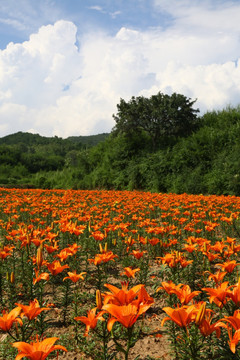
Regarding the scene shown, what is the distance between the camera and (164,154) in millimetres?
19625

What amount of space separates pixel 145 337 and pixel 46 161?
52.0 meters

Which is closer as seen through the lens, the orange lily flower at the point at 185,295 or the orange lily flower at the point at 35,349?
the orange lily flower at the point at 35,349

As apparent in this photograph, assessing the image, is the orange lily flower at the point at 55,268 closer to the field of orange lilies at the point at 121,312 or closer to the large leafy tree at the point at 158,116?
the field of orange lilies at the point at 121,312

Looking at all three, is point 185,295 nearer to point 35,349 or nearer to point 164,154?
point 35,349

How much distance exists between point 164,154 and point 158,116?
11.1ft

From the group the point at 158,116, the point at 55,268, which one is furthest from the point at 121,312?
the point at 158,116

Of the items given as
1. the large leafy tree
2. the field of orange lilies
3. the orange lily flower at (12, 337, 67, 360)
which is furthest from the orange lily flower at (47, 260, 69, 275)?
the large leafy tree

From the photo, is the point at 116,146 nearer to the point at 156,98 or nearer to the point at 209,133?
the point at 156,98

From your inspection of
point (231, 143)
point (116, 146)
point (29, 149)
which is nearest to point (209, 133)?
point (231, 143)

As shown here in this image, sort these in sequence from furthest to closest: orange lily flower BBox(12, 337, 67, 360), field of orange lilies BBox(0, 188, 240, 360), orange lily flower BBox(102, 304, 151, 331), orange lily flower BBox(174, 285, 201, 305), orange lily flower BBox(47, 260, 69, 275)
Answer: orange lily flower BBox(47, 260, 69, 275) → orange lily flower BBox(174, 285, 201, 305) → field of orange lilies BBox(0, 188, 240, 360) → orange lily flower BBox(102, 304, 151, 331) → orange lily flower BBox(12, 337, 67, 360)

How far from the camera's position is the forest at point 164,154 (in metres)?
15.6

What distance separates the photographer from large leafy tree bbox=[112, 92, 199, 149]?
66.7ft

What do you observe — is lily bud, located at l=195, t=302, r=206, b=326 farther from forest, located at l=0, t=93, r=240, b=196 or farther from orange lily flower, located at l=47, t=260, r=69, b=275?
forest, located at l=0, t=93, r=240, b=196

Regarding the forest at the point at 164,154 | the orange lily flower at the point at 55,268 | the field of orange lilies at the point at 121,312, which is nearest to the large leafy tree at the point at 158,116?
the forest at the point at 164,154
